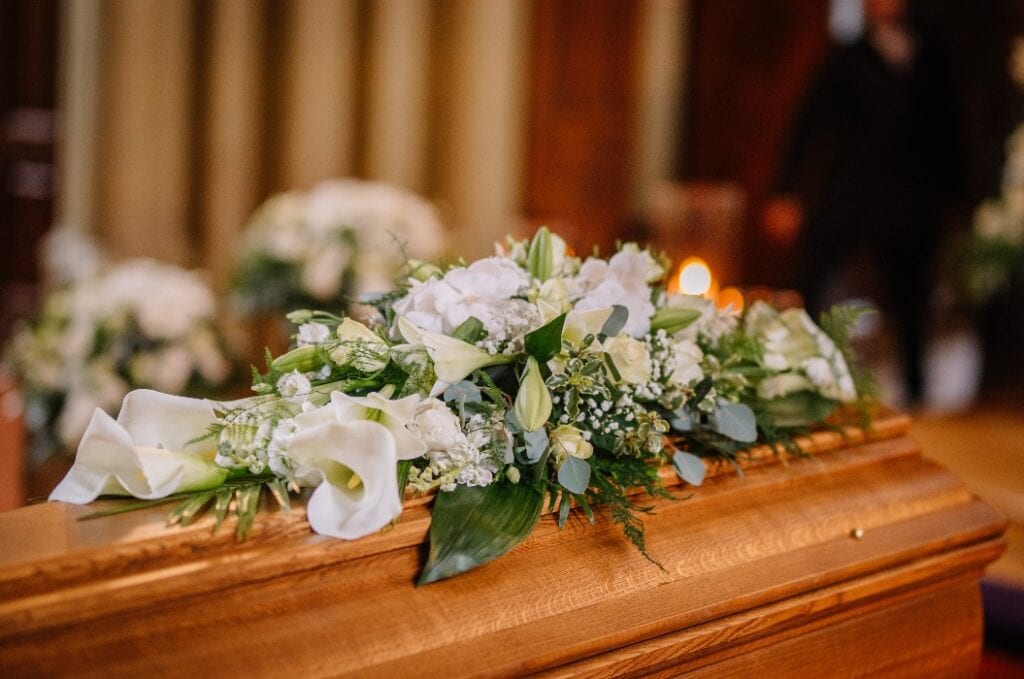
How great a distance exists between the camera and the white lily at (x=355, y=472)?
0.98 meters

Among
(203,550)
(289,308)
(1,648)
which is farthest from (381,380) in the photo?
(289,308)

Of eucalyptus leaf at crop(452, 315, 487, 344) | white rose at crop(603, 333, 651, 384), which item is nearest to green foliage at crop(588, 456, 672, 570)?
white rose at crop(603, 333, 651, 384)

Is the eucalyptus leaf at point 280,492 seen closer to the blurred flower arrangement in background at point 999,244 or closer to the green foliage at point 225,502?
the green foliage at point 225,502

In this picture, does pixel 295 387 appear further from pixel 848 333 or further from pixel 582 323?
pixel 848 333

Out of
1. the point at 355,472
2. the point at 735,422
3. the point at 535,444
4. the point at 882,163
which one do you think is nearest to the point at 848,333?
the point at 735,422

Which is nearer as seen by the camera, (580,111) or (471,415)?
(471,415)

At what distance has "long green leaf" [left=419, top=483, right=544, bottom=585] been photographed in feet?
3.37

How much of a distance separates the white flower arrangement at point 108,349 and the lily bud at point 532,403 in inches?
76.8

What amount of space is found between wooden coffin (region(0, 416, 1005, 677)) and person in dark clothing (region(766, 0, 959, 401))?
158 inches

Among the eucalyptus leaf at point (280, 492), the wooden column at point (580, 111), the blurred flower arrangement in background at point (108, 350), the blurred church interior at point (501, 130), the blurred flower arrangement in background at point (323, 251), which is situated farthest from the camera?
the wooden column at point (580, 111)

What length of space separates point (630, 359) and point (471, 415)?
0.21m

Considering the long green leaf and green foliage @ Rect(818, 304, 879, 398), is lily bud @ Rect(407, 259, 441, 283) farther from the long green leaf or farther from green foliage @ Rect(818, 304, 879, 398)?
green foliage @ Rect(818, 304, 879, 398)

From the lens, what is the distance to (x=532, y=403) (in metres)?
1.09

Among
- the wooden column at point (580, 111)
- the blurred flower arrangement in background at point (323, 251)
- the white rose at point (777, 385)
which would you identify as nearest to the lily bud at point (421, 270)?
the white rose at point (777, 385)
